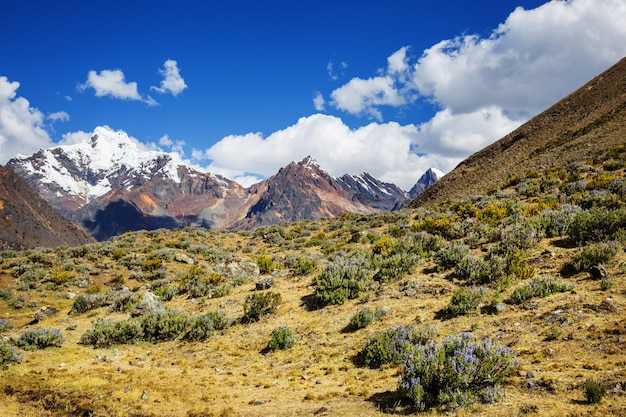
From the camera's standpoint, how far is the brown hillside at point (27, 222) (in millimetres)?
55562

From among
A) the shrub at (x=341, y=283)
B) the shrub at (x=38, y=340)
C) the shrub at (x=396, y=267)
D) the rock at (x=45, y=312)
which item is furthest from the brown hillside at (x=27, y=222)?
the shrub at (x=396, y=267)

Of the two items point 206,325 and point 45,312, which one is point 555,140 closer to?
point 206,325

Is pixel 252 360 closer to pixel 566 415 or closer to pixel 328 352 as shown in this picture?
pixel 328 352

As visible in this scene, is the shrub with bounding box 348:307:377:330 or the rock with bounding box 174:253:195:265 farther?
the rock with bounding box 174:253:195:265

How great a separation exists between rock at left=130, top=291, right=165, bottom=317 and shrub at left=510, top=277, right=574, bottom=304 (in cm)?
1285

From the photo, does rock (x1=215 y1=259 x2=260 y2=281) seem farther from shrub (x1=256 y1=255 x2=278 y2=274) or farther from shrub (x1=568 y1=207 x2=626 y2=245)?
shrub (x1=568 y1=207 x2=626 y2=245)

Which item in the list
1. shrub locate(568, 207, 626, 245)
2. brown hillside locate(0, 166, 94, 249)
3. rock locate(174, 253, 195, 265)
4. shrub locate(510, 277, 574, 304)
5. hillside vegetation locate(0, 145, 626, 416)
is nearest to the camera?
hillside vegetation locate(0, 145, 626, 416)

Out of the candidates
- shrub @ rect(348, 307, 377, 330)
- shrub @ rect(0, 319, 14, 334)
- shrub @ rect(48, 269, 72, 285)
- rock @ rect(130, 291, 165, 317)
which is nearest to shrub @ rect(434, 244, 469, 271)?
shrub @ rect(348, 307, 377, 330)

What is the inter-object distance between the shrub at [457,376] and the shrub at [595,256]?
230 inches

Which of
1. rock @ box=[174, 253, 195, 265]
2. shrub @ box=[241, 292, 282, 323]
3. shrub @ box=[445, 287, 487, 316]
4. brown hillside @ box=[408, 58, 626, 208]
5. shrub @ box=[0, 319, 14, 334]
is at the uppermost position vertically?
brown hillside @ box=[408, 58, 626, 208]

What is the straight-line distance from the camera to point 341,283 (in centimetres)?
1332

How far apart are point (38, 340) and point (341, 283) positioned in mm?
10211

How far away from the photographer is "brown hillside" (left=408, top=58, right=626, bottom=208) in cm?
3703

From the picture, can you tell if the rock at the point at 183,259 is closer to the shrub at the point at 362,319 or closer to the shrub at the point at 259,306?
the shrub at the point at 259,306
